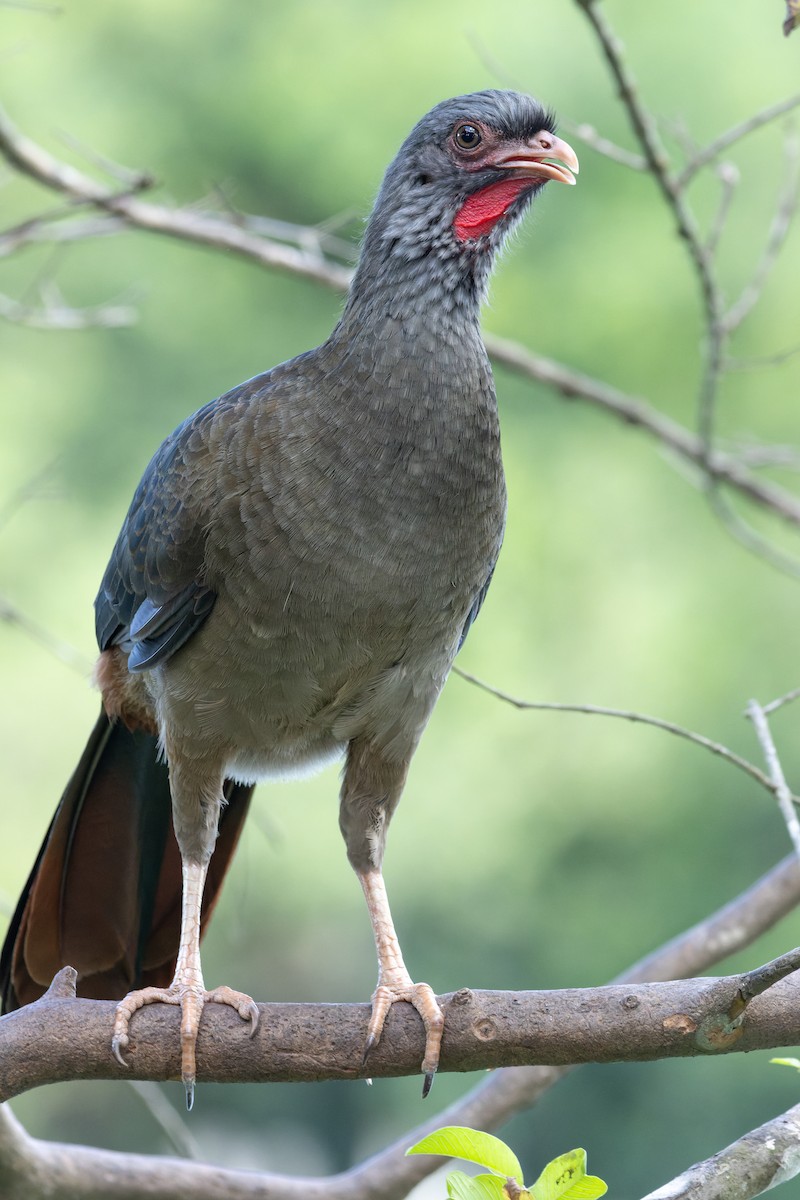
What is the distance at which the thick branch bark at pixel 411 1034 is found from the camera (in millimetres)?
2518

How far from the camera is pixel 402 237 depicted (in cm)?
318

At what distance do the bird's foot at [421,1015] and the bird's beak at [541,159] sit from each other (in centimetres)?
183

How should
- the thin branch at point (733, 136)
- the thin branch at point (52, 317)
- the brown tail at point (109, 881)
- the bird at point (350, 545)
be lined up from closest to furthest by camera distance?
1. the bird at point (350, 545)
2. the brown tail at point (109, 881)
3. the thin branch at point (733, 136)
4. the thin branch at point (52, 317)

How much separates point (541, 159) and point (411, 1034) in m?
1.96

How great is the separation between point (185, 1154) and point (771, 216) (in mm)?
7797

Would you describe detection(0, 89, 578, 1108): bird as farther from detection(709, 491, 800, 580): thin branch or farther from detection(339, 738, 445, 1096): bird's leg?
detection(709, 491, 800, 580): thin branch

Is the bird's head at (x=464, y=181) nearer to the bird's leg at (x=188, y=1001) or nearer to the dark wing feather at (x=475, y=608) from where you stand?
the dark wing feather at (x=475, y=608)

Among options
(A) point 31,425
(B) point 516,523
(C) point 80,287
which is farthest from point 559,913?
(C) point 80,287

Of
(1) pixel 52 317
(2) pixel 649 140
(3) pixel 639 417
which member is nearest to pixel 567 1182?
(2) pixel 649 140

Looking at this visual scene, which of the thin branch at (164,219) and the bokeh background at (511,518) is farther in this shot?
the bokeh background at (511,518)

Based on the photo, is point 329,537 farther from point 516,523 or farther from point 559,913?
point 559,913

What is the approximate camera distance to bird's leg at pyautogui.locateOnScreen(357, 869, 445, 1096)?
2768mm

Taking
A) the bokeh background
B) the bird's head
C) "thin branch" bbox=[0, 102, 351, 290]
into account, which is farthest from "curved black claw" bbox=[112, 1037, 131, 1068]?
the bokeh background

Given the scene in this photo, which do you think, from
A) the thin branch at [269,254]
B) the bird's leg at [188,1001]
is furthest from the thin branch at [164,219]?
the bird's leg at [188,1001]
